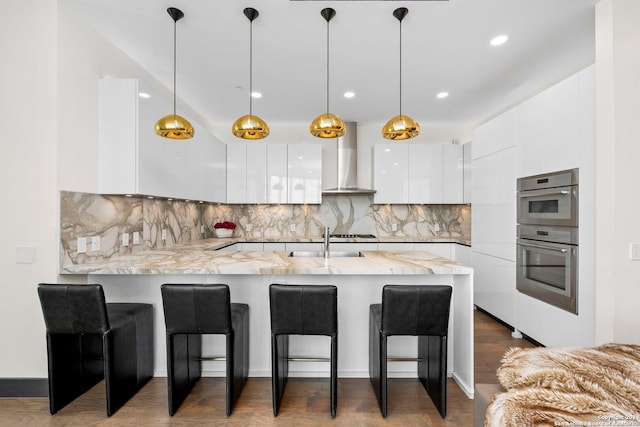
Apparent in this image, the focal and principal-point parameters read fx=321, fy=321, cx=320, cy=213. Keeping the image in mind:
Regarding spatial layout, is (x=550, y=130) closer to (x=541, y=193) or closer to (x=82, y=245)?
(x=541, y=193)

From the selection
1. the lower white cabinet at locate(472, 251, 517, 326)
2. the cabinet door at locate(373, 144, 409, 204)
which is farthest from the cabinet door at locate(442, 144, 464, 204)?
the lower white cabinet at locate(472, 251, 517, 326)

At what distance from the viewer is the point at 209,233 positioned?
493cm

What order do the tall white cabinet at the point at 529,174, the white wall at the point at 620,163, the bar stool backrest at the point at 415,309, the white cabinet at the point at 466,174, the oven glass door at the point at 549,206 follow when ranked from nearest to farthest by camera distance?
the bar stool backrest at the point at 415,309 < the white wall at the point at 620,163 < the tall white cabinet at the point at 529,174 < the oven glass door at the point at 549,206 < the white cabinet at the point at 466,174

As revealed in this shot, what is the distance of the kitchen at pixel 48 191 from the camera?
2.08 metres

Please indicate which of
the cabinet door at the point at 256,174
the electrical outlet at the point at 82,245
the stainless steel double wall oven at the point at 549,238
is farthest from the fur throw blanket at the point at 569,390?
the cabinet door at the point at 256,174

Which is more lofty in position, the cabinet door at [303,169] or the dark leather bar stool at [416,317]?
the cabinet door at [303,169]

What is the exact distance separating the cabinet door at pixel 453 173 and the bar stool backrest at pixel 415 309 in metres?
3.21

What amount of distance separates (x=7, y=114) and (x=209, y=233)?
9.86ft

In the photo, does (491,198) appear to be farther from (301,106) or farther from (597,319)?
(301,106)

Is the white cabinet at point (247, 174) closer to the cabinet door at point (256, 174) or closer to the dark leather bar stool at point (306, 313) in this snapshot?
the cabinet door at point (256, 174)

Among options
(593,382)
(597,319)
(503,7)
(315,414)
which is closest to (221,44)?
(503,7)

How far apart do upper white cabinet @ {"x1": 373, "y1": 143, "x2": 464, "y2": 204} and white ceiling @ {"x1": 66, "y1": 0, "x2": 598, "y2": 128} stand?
0.77m

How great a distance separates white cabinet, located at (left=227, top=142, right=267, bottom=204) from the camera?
4.77 metres

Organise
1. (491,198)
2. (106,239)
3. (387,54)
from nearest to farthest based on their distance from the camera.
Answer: (106,239) < (387,54) < (491,198)
